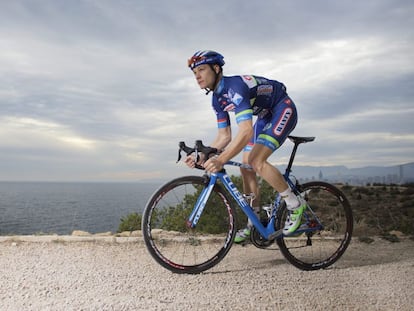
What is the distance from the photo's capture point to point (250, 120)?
500 cm

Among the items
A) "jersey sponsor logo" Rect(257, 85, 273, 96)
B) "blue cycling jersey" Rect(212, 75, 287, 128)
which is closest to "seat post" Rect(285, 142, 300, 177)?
"blue cycling jersey" Rect(212, 75, 287, 128)

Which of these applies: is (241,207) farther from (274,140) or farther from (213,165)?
(274,140)

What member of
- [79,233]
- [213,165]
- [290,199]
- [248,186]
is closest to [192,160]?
[213,165]

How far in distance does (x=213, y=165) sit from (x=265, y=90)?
1239mm

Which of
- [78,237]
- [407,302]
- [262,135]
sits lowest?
[407,302]

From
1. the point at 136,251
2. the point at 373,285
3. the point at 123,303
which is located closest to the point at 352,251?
the point at 373,285

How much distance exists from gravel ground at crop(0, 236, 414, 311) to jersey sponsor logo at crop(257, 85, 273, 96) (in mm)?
2336

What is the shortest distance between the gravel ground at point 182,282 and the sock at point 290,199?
90cm

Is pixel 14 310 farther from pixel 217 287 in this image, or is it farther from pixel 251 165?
pixel 251 165

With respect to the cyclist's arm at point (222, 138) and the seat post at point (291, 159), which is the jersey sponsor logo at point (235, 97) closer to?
the cyclist's arm at point (222, 138)

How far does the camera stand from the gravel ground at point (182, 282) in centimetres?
456

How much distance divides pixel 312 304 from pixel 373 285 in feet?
3.98

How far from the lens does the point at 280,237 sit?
5762mm

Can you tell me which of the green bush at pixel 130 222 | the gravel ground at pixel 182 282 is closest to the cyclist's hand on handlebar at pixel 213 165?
the gravel ground at pixel 182 282
